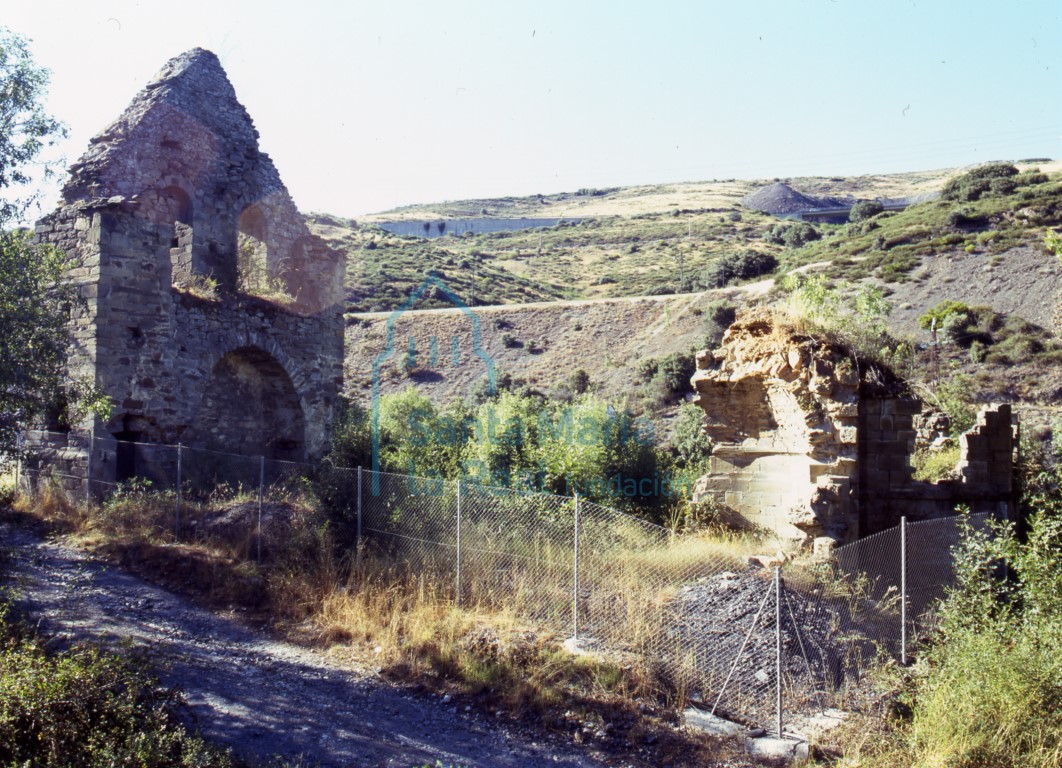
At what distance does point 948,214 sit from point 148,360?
43.3m

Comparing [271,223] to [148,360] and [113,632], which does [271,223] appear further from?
[113,632]

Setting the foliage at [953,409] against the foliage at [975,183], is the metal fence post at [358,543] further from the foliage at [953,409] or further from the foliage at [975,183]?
the foliage at [975,183]

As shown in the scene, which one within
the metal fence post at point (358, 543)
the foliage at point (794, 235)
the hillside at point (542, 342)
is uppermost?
the foliage at point (794, 235)

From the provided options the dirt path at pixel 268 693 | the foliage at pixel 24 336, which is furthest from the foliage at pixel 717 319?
the foliage at pixel 24 336

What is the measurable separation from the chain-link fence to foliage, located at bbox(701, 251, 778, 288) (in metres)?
38.7

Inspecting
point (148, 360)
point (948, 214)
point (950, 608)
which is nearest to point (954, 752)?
point (950, 608)

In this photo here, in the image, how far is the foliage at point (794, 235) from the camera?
59.2 m

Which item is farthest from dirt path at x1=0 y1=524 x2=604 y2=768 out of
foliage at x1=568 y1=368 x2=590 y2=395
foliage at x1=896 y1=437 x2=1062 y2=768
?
foliage at x1=568 y1=368 x2=590 y2=395

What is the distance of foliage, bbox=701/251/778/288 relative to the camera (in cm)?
4872

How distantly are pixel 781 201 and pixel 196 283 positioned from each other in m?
69.3

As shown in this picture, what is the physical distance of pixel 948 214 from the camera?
150 feet

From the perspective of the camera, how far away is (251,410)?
1717cm

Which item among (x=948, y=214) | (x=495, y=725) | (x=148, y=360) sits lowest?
(x=495, y=725)

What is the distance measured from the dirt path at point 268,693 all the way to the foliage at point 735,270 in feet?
136
